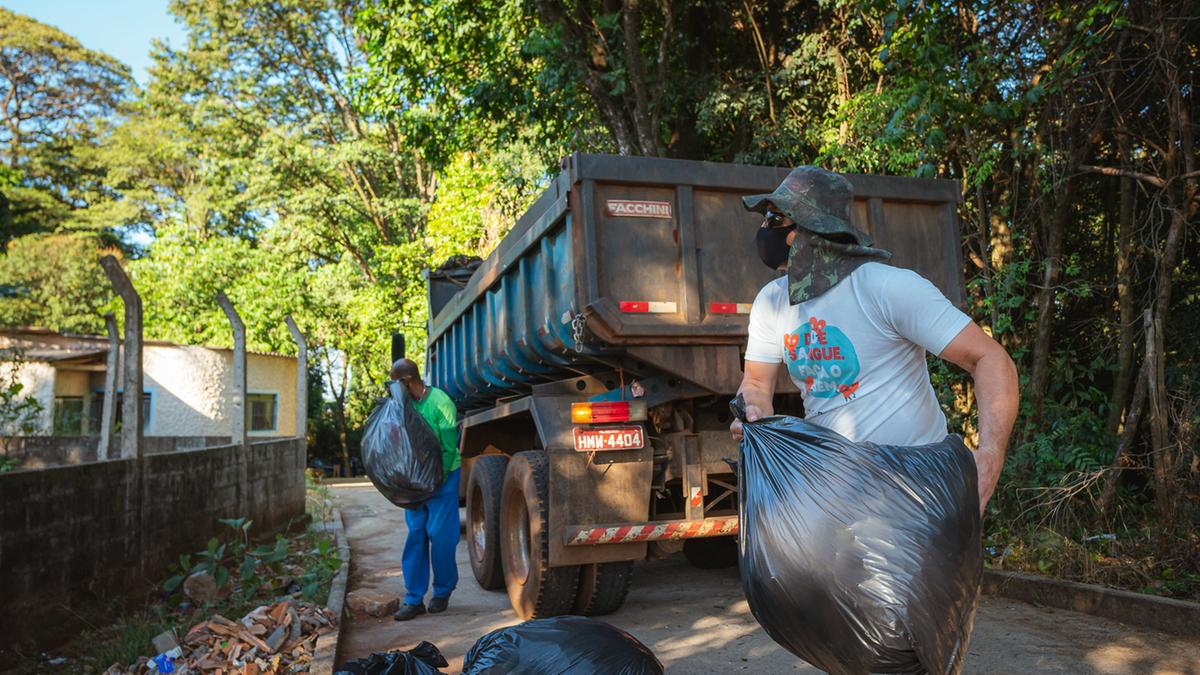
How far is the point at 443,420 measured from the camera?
600 cm

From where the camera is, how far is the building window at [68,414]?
19.4 metres

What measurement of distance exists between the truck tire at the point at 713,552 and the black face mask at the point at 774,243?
4823mm

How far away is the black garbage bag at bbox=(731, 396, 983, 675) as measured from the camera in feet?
6.59

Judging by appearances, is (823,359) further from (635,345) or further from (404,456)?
(404,456)

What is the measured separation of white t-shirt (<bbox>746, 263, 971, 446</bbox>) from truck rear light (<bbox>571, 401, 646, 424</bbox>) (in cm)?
269

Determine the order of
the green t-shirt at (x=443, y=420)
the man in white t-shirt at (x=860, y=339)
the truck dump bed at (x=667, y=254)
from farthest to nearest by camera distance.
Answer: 1. the green t-shirt at (x=443, y=420)
2. the truck dump bed at (x=667, y=254)
3. the man in white t-shirt at (x=860, y=339)

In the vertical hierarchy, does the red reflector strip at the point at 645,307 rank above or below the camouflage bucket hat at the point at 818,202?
above

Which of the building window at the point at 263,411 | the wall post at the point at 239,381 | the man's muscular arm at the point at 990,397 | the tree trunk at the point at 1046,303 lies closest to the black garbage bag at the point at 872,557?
the man's muscular arm at the point at 990,397

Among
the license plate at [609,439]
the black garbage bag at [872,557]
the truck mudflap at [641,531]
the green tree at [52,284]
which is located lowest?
the truck mudflap at [641,531]

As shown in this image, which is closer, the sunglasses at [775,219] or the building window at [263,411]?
the sunglasses at [775,219]

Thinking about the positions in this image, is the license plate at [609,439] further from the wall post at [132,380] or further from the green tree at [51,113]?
the green tree at [51,113]

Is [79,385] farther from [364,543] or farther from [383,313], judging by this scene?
[364,543]

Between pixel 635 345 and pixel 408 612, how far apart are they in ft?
7.62

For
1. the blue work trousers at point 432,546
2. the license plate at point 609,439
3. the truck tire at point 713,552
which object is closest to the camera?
the license plate at point 609,439
